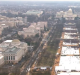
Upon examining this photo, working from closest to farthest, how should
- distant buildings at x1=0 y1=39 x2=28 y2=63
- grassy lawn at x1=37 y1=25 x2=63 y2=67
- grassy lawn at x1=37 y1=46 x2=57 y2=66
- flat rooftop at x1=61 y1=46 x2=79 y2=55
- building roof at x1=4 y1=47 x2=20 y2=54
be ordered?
grassy lawn at x1=37 y1=46 x2=57 y2=66 → grassy lawn at x1=37 y1=25 x2=63 y2=67 → distant buildings at x1=0 y1=39 x2=28 y2=63 → building roof at x1=4 y1=47 x2=20 y2=54 → flat rooftop at x1=61 y1=46 x2=79 y2=55

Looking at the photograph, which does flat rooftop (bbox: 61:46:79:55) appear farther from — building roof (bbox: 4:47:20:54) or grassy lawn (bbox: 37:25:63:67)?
building roof (bbox: 4:47:20:54)

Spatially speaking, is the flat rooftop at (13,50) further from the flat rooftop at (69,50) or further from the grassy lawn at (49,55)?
the flat rooftop at (69,50)

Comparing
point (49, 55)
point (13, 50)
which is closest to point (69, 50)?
point (49, 55)

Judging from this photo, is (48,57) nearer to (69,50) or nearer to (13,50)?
(13,50)

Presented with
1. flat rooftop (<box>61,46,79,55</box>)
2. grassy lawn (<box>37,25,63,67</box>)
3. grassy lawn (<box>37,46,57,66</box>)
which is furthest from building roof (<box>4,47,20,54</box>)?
flat rooftop (<box>61,46,79,55</box>)

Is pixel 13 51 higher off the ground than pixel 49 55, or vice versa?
pixel 13 51

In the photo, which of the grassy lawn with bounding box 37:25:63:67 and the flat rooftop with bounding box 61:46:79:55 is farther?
the flat rooftop with bounding box 61:46:79:55

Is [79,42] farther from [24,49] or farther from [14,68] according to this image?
[14,68]

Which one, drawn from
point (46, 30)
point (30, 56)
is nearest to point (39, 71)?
point (30, 56)
